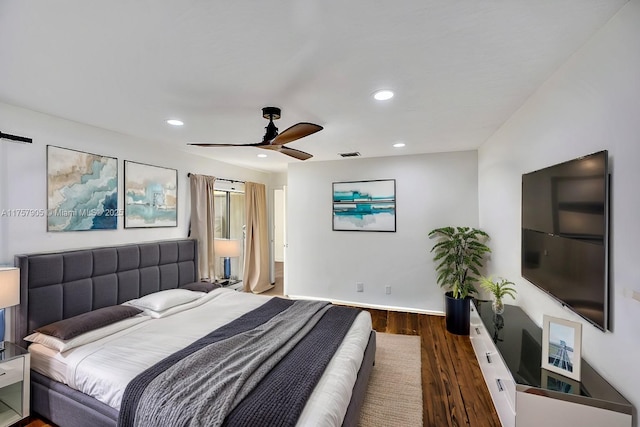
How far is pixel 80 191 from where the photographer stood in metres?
2.78

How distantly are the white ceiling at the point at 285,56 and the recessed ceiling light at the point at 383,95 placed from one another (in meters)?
0.07

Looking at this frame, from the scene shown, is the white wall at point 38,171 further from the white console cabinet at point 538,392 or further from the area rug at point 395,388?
the white console cabinet at point 538,392

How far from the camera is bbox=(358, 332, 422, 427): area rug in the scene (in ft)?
7.06

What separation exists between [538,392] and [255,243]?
15.8 feet

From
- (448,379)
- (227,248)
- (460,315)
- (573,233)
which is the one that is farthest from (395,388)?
(227,248)

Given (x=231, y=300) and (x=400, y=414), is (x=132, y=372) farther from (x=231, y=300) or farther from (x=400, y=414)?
(x=400, y=414)

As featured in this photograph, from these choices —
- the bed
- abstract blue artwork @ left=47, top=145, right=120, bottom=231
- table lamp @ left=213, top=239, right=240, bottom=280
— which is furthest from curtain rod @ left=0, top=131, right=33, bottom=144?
table lamp @ left=213, top=239, right=240, bottom=280

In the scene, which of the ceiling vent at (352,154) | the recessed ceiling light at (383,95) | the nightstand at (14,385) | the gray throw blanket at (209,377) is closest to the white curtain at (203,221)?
the gray throw blanket at (209,377)

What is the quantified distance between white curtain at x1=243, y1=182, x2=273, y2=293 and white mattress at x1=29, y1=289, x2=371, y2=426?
107 inches

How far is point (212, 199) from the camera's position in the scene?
441 cm

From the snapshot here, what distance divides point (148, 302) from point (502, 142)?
407 cm

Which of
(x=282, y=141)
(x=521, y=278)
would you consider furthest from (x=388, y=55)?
(x=521, y=278)

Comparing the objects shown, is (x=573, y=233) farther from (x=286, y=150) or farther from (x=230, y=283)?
(x=230, y=283)

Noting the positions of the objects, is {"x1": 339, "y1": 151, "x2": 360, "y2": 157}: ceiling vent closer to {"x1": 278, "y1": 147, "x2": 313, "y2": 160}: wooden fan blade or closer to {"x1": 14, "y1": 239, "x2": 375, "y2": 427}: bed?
{"x1": 278, "y1": 147, "x2": 313, "y2": 160}: wooden fan blade
